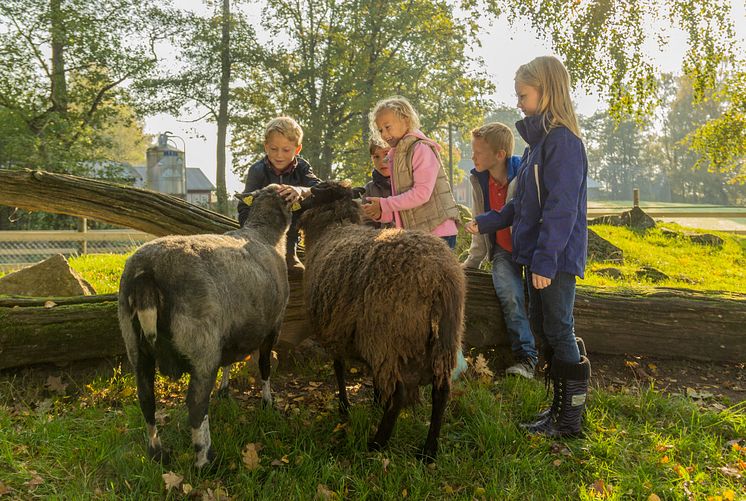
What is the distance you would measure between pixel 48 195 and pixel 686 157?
7308cm

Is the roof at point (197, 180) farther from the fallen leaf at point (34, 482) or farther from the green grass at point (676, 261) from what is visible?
the fallen leaf at point (34, 482)

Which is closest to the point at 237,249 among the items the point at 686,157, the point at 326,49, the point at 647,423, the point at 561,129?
the point at 561,129

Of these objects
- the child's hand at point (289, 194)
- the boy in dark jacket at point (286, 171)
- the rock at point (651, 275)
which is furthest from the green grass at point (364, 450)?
the rock at point (651, 275)

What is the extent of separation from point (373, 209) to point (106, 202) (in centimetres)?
291

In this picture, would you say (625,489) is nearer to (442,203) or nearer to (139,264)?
(442,203)

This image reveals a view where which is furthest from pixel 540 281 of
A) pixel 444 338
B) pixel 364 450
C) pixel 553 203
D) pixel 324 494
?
pixel 324 494

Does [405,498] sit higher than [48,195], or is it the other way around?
[48,195]

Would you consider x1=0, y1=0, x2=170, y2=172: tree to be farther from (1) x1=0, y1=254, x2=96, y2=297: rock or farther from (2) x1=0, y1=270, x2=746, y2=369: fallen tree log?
(2) x1=0, y1=270, x2=746, y2=369: fallen tree log

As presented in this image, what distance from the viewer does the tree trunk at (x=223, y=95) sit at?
23438mm

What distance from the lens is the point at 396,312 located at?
3.10 meters

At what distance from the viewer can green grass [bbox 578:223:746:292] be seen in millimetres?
8758

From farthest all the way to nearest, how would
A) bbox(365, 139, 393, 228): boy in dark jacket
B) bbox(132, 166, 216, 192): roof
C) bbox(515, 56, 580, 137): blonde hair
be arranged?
bbox(132, 166, 216, 192): roof
bbox(365, 139, 393, 228): boy in dark jacket
bbox(515, 56, 580, 137): blonde hair

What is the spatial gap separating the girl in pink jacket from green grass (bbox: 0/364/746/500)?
1.51 metres

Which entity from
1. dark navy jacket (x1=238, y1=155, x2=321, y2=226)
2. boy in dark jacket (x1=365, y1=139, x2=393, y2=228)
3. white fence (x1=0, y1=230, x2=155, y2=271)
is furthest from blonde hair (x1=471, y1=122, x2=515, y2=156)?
white fence (x1=0, y1=230, x2=155, y2=271)
